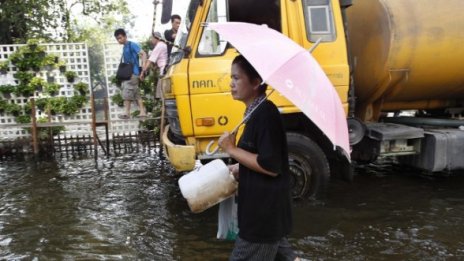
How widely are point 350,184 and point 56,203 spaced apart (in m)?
3.98

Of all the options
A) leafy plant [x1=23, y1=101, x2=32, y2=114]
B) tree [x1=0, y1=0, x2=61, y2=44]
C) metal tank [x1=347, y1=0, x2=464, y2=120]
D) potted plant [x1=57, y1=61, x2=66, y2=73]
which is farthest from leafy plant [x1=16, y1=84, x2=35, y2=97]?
metal tank [x1=347, y1=0, x2=464, y2=120]

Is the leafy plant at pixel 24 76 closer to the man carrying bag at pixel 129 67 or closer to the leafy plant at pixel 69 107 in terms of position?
the leafy plant at pixel 69 107

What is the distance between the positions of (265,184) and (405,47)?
125 inches

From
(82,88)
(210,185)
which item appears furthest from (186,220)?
(82,88)

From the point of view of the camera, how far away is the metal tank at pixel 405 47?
451 centimetres

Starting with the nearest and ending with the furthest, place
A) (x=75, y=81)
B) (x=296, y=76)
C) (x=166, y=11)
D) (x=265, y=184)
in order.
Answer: (x=296, y=76)
(x=265, y=184)
(x=166, y=11)
(x=75, y=81)

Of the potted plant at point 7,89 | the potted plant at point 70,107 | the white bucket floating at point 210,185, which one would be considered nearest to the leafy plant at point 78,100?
the potted plant at point 70,107

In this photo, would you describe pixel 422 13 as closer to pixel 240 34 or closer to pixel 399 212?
pixel 399 212

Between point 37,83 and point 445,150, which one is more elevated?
point 37,83

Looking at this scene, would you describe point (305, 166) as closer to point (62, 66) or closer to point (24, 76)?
point (62, 66)

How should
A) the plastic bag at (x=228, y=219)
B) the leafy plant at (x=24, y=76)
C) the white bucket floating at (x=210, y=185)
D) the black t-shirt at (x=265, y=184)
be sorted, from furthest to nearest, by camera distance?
the leafy plant at (x=24, y=76) → the plastic bag at (x=228, y=219) → the white bucket floating at (x=210, y=185) → the black t-shirt at (x=265, y=184)

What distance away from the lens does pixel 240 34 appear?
2207mm

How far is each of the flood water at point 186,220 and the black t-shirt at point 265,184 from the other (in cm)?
161

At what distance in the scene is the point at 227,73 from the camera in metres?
4.30
